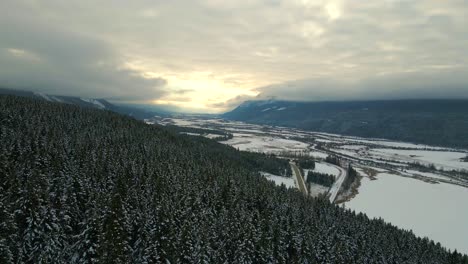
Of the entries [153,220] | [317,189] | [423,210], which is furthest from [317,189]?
[153,220]

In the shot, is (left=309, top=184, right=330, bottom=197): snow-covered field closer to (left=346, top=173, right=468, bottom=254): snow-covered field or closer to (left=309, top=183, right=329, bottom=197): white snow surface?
(left=309, top=183, right=329, bottom=197): white snow surface

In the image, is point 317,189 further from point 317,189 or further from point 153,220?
point 153,220

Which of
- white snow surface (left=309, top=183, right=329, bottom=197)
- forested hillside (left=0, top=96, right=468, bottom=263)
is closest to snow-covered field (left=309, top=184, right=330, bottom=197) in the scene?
white snow surface (left=309, top=183, right=329, bottom=197)

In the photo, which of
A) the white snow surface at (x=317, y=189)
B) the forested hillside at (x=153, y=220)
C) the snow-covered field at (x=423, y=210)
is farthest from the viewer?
the white snow surface at (x=317, y=189)

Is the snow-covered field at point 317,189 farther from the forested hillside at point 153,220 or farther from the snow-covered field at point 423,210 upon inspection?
the forested hillside at point 153,220

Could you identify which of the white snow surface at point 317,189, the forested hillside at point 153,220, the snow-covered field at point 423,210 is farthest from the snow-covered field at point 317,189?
the forested hillside at point 153,220

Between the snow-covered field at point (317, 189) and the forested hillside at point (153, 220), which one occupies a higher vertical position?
the forested hillside at point (153, 220)

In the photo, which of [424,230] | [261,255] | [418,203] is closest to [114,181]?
[261,255]
